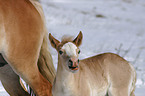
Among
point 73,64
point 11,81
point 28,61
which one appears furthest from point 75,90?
point 11,81

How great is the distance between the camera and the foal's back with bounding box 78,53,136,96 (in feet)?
10.4

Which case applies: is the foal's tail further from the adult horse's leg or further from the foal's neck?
the foal's neck

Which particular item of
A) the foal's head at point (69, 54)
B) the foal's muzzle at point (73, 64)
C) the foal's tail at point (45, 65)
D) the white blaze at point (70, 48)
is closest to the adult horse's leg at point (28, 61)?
the foal's tail at point (45, 65)

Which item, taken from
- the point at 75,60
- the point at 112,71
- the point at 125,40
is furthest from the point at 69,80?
the point at 125,40

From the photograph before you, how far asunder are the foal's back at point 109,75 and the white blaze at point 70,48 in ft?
1.40

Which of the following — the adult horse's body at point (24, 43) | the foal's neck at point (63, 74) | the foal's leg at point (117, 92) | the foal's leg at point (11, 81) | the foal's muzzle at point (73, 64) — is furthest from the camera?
the foal's leg at point (11, 81)

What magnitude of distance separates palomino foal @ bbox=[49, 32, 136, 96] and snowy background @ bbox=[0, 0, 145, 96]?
2239 mm

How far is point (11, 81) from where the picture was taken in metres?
3.88

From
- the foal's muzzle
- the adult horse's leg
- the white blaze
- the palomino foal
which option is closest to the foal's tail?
the adult horse's leg

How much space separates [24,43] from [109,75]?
39.7 inches

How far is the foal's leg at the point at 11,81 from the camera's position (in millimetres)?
3794

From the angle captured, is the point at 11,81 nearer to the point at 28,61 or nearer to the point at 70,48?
the point at 28,61

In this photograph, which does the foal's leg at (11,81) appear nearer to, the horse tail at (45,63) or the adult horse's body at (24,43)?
the adult horse's body at (24,43)

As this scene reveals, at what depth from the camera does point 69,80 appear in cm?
288
